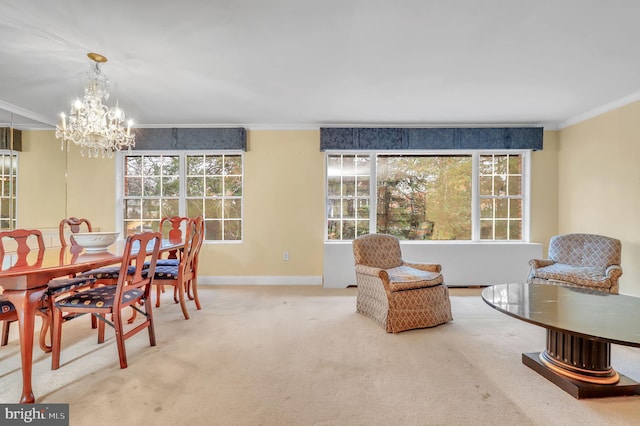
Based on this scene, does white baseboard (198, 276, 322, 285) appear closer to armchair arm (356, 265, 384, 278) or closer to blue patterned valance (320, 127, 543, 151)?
armchair arm (356, 265, 384, 278)

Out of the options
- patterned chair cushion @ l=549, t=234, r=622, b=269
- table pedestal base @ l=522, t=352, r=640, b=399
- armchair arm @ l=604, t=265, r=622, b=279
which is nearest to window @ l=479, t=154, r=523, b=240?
patterned chair cushion @ l=549, t=234, r=622, b=269

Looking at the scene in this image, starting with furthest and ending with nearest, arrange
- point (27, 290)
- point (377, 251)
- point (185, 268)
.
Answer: point (377, 251) < point (185, 268) < point (27, 290)

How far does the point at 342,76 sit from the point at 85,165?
4.26m

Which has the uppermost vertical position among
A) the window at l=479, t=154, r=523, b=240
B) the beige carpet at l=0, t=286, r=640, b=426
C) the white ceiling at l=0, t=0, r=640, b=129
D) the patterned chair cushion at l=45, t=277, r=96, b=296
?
the white ceiling at l=0, t=0, r=640, b=129

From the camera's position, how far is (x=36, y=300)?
1737 mm

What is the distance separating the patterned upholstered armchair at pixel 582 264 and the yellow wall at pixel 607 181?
15.1 inches

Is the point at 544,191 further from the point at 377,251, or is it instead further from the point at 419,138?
the point at 377,251

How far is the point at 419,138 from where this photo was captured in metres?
4.41

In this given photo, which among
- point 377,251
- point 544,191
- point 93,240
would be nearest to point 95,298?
point 93,240

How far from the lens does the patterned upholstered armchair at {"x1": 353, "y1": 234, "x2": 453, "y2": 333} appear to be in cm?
269

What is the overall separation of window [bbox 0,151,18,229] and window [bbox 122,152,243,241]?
1.21 metres

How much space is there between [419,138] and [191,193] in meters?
3.65

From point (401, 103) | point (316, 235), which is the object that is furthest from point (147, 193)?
point (401, 103)

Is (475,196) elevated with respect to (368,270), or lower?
elevated
